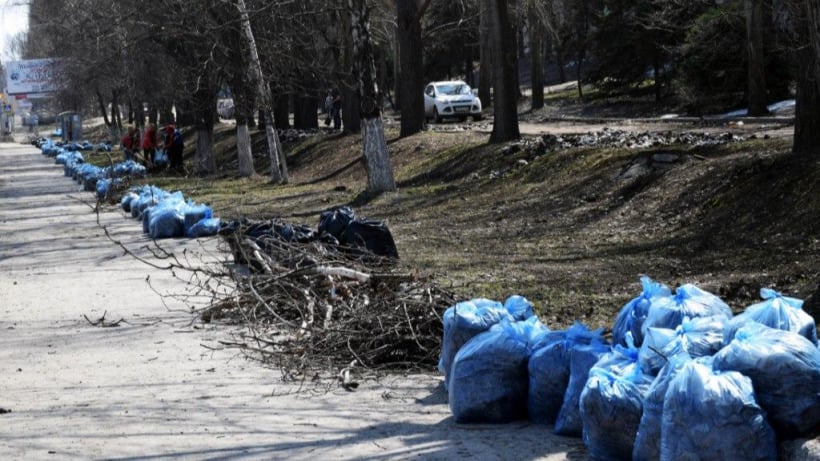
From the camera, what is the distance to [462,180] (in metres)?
23.4

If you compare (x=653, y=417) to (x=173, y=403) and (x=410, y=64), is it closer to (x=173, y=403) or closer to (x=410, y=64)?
(x=173, y=403)

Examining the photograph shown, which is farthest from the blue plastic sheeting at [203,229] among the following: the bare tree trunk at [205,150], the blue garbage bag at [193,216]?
the bare tree trunk at [205,150]

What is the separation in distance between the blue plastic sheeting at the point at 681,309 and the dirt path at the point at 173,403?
0.90 metres

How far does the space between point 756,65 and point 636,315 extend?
79.6 feet

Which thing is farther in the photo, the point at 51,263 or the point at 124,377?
the point at 51,263

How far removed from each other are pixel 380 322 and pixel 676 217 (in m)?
7.27

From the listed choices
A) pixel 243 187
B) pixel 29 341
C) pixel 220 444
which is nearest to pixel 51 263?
pixel 29 341

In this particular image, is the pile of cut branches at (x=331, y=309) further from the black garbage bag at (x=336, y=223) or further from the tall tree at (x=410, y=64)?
the tall tree at (x=410, y=64)

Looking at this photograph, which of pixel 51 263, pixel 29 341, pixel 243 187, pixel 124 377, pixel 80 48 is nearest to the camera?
pixel 124 377

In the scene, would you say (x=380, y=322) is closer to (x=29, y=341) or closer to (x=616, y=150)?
(x=29, y=341)

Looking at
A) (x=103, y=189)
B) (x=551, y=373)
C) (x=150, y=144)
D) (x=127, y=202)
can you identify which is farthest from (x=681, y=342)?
(x=150, y=144)

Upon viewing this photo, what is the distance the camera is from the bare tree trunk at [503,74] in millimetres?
25266

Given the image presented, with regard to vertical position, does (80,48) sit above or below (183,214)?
above

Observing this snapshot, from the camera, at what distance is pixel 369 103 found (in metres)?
22.2
